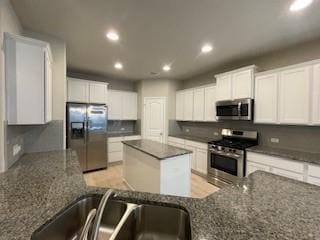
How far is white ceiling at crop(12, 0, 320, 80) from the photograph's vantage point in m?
1.79

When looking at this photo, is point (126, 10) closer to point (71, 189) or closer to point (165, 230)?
point (71, 189)

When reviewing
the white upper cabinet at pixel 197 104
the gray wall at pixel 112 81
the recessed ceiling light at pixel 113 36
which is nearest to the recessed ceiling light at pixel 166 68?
the white upper cabinet at pixel 197 104

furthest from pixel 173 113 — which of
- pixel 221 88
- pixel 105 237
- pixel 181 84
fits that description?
pixel 105 237

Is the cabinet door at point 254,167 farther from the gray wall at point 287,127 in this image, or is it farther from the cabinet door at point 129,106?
the cabinet door at point 129,106

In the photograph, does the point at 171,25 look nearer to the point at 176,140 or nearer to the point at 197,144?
the point at 197,144

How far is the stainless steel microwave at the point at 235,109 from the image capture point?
10.2 ft

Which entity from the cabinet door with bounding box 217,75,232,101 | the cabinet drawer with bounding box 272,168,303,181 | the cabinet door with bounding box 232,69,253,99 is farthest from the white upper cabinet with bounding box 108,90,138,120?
the cabinet drawer with bounding box 272,168,303,181

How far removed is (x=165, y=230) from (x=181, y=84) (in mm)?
4891

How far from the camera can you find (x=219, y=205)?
0.97 metres

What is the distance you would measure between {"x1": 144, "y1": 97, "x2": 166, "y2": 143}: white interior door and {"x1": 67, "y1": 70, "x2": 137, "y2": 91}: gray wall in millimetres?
879

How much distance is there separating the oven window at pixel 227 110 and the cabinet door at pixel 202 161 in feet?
3.18

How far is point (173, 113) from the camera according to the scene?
208 inches

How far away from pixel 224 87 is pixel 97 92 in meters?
3.22

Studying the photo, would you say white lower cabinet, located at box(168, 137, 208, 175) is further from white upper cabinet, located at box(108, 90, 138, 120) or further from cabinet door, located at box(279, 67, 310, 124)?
white upper cabinet, located at box(108, 90, 138, 120)
